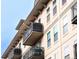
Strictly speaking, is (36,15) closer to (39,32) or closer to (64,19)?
(39,32)

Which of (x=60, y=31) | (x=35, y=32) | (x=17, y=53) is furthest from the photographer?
(x=17, y=53)

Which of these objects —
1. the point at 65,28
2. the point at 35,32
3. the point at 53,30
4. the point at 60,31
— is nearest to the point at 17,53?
the point at 35,32

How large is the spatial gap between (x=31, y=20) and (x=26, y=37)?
2946 millimetres

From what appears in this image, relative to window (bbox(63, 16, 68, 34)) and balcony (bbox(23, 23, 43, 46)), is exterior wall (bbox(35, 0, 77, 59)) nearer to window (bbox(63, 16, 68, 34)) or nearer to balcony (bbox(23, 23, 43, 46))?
window (bbox(63, 16, 68, 34))

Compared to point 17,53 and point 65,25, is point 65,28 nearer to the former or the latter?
point 65,25

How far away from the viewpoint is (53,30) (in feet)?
118

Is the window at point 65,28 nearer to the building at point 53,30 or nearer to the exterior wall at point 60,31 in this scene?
the building at point 53,30

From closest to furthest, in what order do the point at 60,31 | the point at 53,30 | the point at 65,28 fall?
the point at 65,28 < the point at 60,31 < the point at 53,30

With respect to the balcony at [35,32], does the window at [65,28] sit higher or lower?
lower

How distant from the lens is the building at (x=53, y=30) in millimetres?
A: 30562

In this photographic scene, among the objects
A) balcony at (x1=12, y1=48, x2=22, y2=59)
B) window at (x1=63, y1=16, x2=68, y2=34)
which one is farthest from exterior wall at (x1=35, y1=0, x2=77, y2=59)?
balcony at (x1=12, y1=48, x2=22, y2=59)

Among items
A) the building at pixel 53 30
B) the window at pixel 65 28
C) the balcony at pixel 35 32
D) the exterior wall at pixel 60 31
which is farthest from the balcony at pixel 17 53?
the window at pixel 65 28

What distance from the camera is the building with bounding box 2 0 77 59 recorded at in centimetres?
3056

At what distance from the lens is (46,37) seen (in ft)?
126
